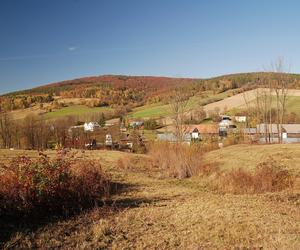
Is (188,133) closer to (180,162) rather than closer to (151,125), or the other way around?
(151,125)

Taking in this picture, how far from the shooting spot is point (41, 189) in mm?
10055

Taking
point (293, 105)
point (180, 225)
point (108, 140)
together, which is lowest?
point (108, 140)

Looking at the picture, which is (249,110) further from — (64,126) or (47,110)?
(47,110)

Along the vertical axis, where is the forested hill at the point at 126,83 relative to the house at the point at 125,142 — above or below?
above

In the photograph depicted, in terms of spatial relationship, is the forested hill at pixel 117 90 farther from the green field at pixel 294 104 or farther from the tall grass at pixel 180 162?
the tall grass at pixel 180 162

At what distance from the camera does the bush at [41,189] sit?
9.74 meters

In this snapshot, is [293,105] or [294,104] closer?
[293,105]

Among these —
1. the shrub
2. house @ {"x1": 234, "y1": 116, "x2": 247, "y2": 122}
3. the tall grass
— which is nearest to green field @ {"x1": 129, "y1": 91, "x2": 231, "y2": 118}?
house @ {"x1": 234, "y1": 116, "x2": 247, "y2": 122}

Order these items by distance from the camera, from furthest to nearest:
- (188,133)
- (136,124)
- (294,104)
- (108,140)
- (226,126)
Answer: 1. (294,104)
2. (136,124)
3. (226,126)
4. (108,140)
5. (188,133)

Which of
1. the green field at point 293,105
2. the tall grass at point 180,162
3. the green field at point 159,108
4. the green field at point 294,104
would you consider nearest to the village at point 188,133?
the green field at point 159,108

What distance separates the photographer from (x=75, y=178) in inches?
462

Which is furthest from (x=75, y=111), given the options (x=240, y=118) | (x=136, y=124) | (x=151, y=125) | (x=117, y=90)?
(x=240, y=118)

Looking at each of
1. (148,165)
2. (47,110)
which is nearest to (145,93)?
(47,110)

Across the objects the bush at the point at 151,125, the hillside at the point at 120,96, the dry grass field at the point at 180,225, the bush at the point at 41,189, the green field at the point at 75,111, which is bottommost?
the bush at the point at 151,125
